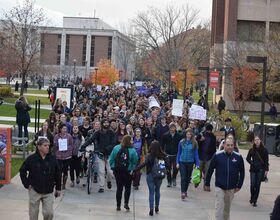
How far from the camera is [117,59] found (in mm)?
131250

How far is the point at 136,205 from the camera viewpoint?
13.0m

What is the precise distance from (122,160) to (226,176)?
95.2 inches

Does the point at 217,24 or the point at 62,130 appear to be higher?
the point at 217,24

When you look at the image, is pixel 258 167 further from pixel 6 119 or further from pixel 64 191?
pixel 6 119

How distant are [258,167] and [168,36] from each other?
205ft

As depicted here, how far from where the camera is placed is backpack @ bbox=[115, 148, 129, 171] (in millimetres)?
12008

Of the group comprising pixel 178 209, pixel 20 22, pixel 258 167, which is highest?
pixel 20 22

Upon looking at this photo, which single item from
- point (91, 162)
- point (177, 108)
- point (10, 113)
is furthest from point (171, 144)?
point (10, 113)

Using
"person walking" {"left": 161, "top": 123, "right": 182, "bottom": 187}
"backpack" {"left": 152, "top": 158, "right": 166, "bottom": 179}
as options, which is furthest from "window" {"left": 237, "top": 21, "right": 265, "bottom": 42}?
"backpack" {"left": 152, "top": 158, "right": 166, "bottom": 179}

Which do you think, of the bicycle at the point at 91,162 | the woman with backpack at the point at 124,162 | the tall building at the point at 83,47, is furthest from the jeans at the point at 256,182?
the tall building at the point at 83,47

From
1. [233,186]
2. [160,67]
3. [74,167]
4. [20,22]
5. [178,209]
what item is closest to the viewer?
[233,186]

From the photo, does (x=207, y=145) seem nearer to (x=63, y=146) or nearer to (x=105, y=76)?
(x=63, y=146)

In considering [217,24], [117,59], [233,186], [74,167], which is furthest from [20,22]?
[117,59]

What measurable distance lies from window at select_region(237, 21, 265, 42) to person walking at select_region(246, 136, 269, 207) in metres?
38.3
